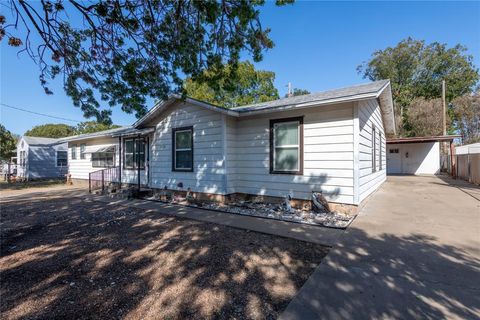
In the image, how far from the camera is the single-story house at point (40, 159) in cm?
1928

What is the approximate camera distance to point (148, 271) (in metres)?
3.09

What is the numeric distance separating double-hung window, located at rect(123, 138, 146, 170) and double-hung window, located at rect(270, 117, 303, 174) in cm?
572

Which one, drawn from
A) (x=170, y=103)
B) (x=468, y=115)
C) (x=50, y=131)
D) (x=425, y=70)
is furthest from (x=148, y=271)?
(x=50, y=131)

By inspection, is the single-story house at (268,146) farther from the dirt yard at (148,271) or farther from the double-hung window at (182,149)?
the dirt yard at (148,271)

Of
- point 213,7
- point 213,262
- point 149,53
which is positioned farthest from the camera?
point 149,53

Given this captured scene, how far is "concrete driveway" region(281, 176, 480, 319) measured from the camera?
2.23 metres

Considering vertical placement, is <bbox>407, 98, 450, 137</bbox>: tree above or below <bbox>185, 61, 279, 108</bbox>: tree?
below

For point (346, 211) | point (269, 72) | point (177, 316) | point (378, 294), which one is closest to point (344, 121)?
point (346, 211)

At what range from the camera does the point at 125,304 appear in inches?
93.5

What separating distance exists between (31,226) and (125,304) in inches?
178

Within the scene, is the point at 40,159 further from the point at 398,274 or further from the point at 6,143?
the point at 398,274

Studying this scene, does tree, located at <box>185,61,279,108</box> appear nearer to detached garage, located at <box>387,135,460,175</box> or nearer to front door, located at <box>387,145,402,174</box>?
front door, located at <box>387,145,402,174</box>

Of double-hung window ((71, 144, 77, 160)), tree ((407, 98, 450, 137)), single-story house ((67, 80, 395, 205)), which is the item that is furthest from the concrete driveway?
tree ((407, 98, 450, 137))

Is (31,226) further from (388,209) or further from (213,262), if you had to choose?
(388,209)
